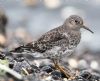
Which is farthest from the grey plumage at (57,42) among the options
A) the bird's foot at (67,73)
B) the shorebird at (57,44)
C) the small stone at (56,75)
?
the small stone at (56,75)

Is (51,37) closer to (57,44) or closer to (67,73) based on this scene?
(57,44)

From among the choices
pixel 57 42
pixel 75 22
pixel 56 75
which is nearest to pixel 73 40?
pixel 57 42

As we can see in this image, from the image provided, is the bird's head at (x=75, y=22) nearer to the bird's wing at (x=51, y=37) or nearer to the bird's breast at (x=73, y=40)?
the bird's breast at (x=73, y=40)

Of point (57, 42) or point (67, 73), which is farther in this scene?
point (57, 42)

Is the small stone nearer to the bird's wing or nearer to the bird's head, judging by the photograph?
the bird's wing

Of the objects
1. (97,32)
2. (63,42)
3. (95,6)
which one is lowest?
(63,42)

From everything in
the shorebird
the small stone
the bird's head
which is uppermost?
the bird's head

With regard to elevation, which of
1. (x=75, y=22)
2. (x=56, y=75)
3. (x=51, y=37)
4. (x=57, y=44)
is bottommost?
(x=56, y=75)

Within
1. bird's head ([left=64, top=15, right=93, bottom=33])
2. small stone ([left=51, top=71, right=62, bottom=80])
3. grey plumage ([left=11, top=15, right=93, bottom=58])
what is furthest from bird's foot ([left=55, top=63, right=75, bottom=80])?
bird's head ([left=64, top=15, right=93, bottom=33])

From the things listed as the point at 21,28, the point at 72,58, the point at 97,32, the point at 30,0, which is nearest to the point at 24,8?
the point at 30,0

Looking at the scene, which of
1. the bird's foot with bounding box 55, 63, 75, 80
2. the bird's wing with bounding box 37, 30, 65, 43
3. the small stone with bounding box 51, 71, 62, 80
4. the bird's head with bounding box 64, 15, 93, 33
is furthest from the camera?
the bird's head with bounding box 64, 15, 93, 33

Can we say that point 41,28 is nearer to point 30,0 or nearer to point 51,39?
point 30,0
